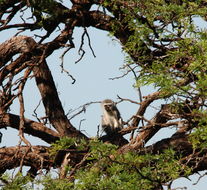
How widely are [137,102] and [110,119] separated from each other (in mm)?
2396

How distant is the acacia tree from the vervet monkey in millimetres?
1306

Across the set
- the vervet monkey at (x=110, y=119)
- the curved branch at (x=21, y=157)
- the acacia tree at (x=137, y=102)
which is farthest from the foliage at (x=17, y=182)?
the vervet monkey at (x=110, y=119)

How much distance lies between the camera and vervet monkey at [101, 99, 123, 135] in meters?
10.9

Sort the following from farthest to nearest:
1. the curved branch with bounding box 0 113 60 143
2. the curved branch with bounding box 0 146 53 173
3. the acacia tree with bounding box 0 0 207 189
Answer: the curved branch with bounding box 0 113 60 143 → the curved branch with bounding box 0 146 53 173 → the acacia tree with bounding box 0 0 207 189

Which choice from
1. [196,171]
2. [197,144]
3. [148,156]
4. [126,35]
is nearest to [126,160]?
[148,156]

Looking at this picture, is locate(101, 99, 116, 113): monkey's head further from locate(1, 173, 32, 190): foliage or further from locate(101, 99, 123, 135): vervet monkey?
locate(1, 173, 32, 190): foliage

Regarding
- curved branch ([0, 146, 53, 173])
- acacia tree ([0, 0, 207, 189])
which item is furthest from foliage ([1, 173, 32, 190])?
curved branch ([0, 146, 53, 173])

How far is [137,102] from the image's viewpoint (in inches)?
348

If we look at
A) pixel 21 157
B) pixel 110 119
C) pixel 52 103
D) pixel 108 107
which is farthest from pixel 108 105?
pixel 21 157

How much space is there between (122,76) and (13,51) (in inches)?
78.3

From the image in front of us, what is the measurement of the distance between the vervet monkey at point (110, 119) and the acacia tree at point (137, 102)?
1.31 meters

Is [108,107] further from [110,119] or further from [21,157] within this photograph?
[21,157]

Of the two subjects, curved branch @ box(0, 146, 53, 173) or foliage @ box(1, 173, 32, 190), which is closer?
Answer: foliage @ box(1, 173, 32, 190)

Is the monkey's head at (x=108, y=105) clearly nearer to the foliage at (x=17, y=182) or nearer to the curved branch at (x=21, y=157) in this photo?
the curved branch at (x=21, y=157)
